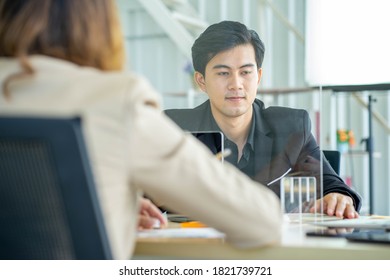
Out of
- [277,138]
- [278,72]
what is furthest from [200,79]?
[278,72]

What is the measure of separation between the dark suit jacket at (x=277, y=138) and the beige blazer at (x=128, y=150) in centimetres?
101

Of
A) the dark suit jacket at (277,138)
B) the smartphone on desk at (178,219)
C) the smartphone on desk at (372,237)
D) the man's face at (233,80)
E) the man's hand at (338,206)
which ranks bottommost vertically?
the smartphone on desk at (178,219)

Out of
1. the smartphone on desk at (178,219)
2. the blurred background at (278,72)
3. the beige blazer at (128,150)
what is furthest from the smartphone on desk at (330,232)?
the blurred background at (278,72)

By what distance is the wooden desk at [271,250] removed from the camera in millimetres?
1206

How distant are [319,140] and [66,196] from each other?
1.27 m

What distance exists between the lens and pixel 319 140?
207 centimetres

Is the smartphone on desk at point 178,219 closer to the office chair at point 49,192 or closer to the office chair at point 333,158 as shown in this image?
the office chair at point 333,158

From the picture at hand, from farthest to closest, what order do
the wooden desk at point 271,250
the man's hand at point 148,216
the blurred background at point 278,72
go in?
1. the blurred background at point 278,72
2. the man's hand at point 148,216
3. the wooden desk at point 271,250

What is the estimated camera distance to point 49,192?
92 centimetres

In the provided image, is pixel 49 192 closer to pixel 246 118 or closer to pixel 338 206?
pixel 338 206

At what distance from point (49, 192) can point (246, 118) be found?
137 centimetres

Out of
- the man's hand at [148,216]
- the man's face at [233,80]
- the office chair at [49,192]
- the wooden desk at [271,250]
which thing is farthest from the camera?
the man's face at [233,80]
